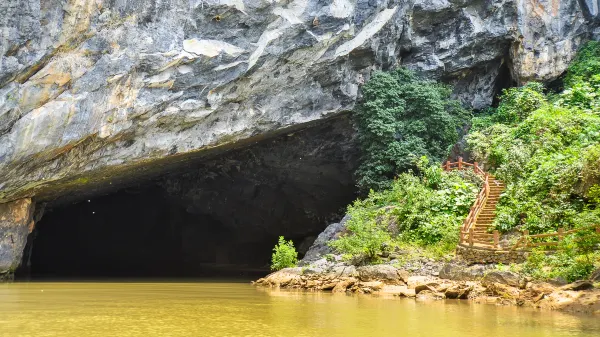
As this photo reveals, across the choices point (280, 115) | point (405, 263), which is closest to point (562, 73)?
point (280, 115)

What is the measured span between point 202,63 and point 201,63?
0.03 meters

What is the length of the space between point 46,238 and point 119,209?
4.65 meters

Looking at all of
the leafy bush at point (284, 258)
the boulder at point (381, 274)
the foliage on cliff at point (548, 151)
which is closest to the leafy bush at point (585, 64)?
the foliage on cliff at point (548, 151)

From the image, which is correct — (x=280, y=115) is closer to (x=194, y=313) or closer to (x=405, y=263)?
(x=405, y=263)

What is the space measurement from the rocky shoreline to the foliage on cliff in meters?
2.58

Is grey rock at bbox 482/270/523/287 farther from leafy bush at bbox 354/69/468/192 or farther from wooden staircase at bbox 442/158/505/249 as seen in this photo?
leafy bush at bbox 354/69/468/192

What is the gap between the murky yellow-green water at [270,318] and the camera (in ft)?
26.7

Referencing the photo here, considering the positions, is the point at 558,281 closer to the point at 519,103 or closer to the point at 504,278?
the point at 504,278

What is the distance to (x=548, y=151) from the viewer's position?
20.1m

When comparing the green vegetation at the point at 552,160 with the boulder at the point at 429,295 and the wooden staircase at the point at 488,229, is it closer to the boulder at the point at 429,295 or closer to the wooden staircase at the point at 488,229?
the wooden staircase at the point at 488,229

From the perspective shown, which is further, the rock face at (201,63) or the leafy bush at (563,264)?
the rock face at (201,63)

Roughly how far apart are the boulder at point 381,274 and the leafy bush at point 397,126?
806 centimetres

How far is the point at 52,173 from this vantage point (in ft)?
66.9

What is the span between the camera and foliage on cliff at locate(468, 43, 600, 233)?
16188mm
